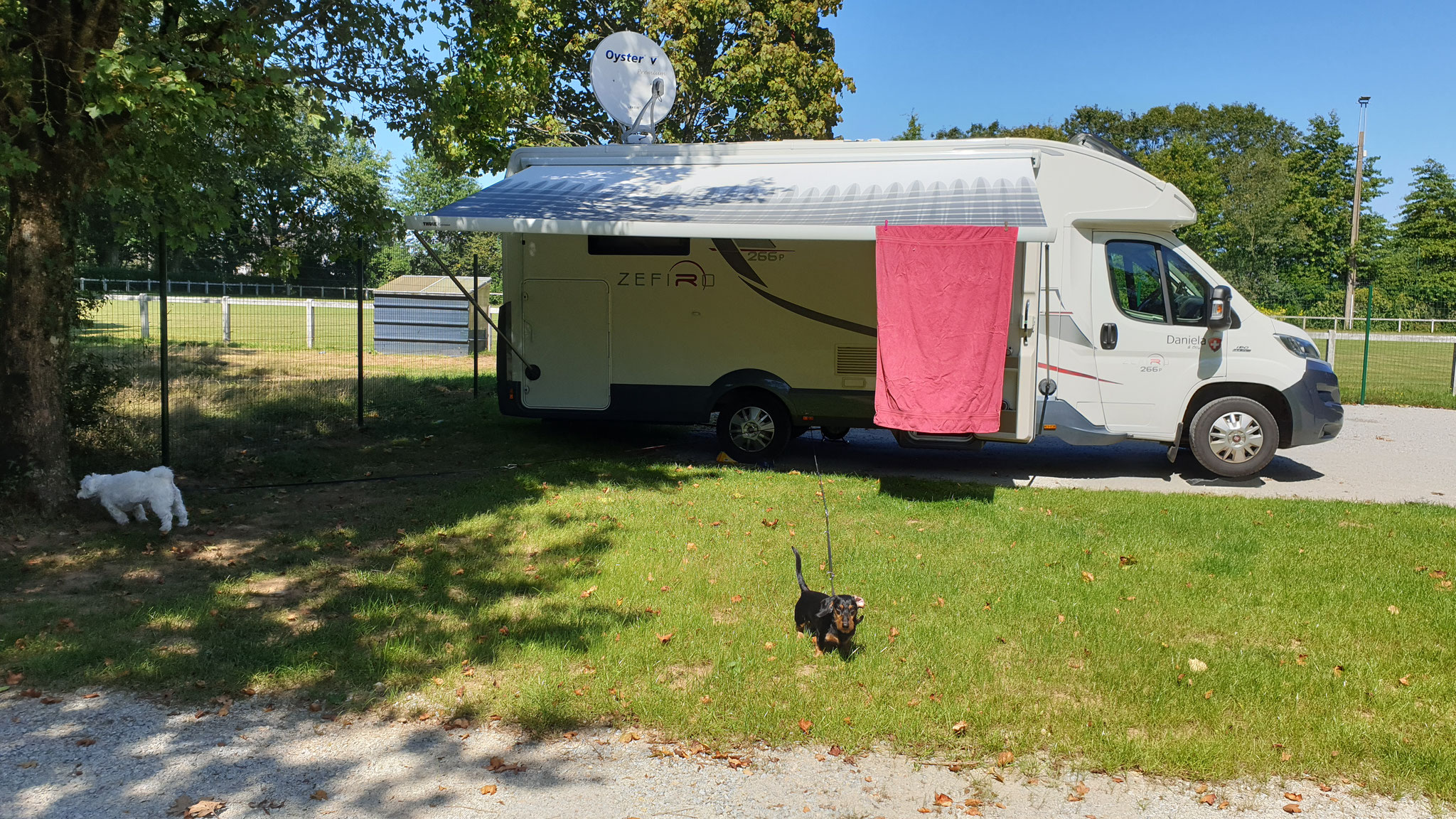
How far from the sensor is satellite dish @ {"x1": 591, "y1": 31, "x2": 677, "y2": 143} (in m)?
11.4

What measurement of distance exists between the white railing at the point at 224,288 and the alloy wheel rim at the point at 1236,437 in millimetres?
9602

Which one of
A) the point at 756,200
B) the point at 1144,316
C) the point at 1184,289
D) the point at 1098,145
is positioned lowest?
the point at 1144,316

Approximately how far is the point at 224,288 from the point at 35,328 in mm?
10354

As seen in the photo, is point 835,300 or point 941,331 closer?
point 941,331

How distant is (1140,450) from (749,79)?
11.2 meters

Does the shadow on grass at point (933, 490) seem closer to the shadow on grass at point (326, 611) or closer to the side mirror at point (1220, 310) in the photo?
the side mirror at point (1220, 310)

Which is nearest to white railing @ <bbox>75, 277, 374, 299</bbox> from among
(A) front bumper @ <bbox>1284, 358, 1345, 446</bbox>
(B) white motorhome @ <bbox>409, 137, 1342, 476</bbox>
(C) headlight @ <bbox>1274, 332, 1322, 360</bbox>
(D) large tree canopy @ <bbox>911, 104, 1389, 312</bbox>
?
(B) white motorhome @ <bbox>409, 137, 1342, 476</bbox>

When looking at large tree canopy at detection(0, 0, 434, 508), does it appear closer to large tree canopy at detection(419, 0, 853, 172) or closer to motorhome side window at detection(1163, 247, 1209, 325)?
motorhome side window at detection(1163, 247, 1209, 325)

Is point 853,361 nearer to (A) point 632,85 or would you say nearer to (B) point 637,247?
(B) point 637,247

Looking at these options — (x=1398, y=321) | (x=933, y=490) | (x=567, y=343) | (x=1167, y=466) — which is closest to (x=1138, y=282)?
(x=1167, y=466)

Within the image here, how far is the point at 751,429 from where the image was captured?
32.7 feet

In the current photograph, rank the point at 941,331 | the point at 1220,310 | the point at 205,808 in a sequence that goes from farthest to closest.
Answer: the point at 1220,310
the point at 941,331
the point at 205,808

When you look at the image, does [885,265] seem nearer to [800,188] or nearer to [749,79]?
[800,188]

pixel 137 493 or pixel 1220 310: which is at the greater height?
pixel 1220 310
